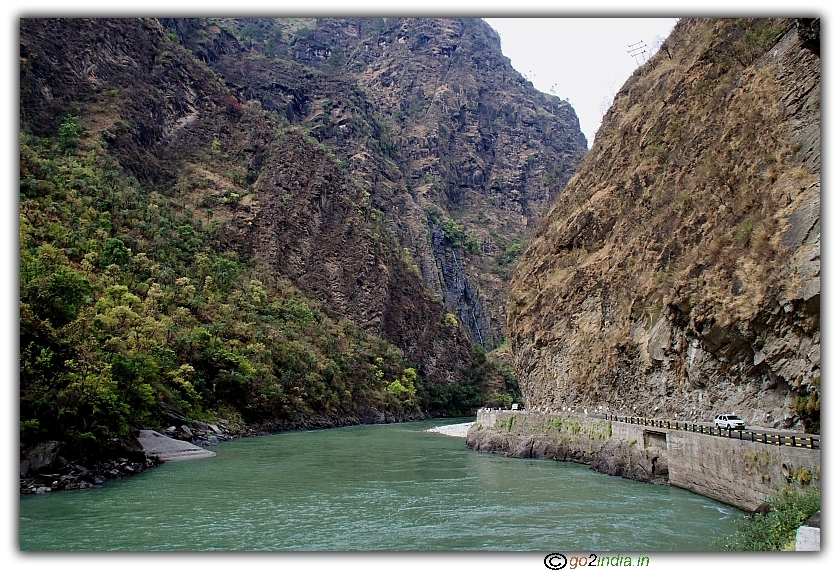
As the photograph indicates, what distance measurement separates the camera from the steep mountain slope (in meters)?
129

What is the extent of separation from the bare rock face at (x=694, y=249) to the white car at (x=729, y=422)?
1.96 feet

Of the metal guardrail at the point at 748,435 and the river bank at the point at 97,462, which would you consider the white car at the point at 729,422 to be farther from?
the river bank at the point at 97,462

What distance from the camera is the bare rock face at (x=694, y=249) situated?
69.8 ft

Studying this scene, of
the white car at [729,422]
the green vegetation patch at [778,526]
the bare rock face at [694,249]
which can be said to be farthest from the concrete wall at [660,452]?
the bare rock face at [694,249]

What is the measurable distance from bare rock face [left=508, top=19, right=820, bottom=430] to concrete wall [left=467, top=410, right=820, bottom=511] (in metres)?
2.56

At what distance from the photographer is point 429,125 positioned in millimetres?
162750

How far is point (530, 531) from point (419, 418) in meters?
70.7

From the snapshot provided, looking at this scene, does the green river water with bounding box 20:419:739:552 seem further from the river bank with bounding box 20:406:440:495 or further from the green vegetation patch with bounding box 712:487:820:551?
the green vegetation patch with bounding box 712:487:820:551

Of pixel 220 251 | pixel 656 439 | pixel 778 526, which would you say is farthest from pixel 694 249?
pixel 220 251

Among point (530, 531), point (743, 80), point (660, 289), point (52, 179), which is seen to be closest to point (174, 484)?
point (530, 531)

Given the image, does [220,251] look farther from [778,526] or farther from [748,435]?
[778,526]

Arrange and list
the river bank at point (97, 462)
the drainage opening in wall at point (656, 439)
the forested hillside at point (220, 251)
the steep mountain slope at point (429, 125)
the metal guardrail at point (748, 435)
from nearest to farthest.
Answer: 1. the metal guardrail at point (748, 435)
2. the river bank at point (97, 462)
3. the drainage opening in wall at point (656, 439)
4. the forested hillside at point (220, 251)
5. the steep mountain slope at point (429, 125)

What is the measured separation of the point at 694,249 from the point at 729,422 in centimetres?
912

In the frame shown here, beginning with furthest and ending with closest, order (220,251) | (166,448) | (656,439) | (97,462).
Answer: (220,251), (166,448), (97,462), (656,439)
